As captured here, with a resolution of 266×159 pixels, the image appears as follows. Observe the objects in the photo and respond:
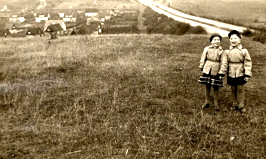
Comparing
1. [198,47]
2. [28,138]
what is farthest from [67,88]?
[198,47]

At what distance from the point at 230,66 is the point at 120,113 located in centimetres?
247

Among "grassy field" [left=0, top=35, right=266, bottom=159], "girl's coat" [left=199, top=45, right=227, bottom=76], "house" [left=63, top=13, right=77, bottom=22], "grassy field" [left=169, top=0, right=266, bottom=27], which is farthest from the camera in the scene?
"house" [left=63, top=13, right=77, bottom=22]

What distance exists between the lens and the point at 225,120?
6.08 metres

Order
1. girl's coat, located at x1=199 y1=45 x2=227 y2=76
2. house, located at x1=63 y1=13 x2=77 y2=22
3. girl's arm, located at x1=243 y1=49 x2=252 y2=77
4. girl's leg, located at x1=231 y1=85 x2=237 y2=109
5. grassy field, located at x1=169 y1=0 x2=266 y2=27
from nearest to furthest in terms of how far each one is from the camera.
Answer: girl's arm, located at x1=243 y1=49 x2=252 y2=77 < girl's coat, located at x1=199 y1=45 x2=227 y2=76 < girl's leg, located at x1=231 y1=85 x2=237 y2=109 < grassy field, located at x1=169 y1=0 x2=266 y2=27 < house, located at x1=63 y1=13 x2=77 y2=22

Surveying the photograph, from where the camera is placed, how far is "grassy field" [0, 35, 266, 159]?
501 cm

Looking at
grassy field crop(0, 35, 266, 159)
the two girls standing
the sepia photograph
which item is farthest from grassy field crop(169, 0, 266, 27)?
the two girls standing

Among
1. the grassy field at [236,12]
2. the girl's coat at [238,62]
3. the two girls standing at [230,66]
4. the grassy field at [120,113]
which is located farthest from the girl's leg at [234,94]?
the grassy field at [236,12]

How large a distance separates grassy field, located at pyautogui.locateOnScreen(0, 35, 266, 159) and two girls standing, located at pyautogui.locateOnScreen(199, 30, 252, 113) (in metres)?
0.46

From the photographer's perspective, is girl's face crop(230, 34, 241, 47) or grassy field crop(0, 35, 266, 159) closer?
grassy field crop(0, 35, 266, 159)

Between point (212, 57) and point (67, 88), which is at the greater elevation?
point (212, 57)

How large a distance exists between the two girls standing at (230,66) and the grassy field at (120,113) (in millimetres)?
460

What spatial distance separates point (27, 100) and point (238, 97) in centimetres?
481

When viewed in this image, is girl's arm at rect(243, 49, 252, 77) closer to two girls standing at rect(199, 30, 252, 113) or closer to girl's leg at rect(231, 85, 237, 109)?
two girls standing at rect(199, 30, 252, 113)

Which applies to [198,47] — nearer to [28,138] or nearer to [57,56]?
[57,56]
